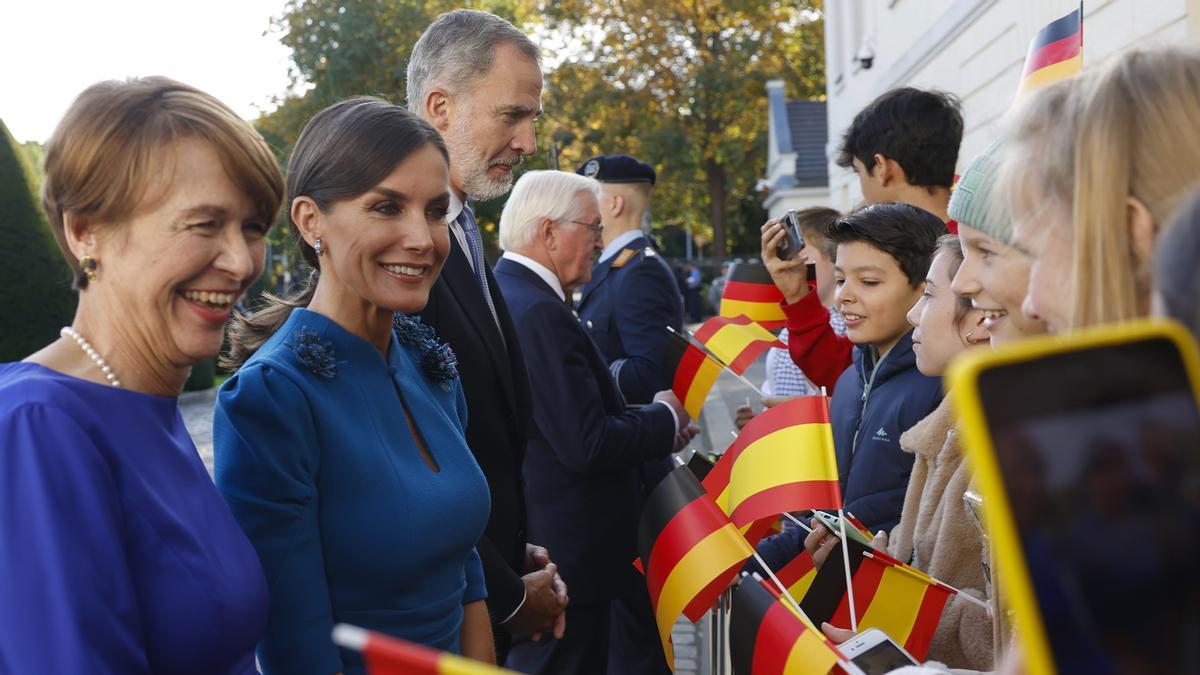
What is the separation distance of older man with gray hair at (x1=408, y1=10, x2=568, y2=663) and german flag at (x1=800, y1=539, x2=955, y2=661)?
92 cm

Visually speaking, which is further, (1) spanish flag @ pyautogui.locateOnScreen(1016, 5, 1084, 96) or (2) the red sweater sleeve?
(2) the red sweater sleeve

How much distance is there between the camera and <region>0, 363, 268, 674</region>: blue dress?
5.14ft

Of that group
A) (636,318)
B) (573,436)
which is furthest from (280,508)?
(636,318)

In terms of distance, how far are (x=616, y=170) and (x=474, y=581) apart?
13.8 ft

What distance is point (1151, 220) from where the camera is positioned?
0.99 meters

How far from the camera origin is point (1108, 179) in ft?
3.35

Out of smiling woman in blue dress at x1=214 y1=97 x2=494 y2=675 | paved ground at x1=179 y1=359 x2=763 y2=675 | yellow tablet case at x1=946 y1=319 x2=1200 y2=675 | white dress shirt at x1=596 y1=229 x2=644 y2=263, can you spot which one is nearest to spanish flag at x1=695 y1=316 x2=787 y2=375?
paved ground at x1=179 y1=359 x2=763 y2=675

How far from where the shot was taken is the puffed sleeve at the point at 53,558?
1562 mm

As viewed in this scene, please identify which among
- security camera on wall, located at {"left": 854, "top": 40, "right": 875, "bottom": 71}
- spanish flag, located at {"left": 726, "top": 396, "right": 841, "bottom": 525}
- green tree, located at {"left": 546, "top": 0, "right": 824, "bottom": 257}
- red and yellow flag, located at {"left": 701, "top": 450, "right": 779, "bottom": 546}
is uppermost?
green tree, located at {"left": 546, "top": 0, "right": 824, "bottom": 257}

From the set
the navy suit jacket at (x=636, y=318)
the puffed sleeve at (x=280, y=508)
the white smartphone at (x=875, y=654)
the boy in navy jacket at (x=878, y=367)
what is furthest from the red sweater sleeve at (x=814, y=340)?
the puffed sleeve at (x=280, y=508)

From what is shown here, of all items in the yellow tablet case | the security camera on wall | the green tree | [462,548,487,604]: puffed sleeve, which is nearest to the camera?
the yellow tablet case

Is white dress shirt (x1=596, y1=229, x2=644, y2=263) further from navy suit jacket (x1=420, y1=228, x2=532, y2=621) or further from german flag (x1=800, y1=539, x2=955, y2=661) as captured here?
german flag (x1=800, y1=539, x2=955, y2=661)

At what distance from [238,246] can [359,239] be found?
0.43m

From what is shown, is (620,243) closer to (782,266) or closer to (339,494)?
(782,266)
